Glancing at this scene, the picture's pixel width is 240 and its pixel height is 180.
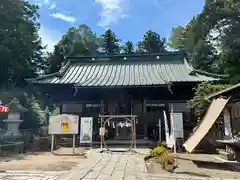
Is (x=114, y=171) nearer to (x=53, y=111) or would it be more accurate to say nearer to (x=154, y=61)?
(x=154, y=61)

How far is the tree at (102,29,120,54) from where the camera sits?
→ 4381 centimetres

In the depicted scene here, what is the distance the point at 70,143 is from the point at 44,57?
1822 centimetres

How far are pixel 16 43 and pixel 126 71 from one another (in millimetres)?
12765

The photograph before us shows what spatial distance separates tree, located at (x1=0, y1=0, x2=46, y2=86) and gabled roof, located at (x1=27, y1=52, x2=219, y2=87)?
7.46m

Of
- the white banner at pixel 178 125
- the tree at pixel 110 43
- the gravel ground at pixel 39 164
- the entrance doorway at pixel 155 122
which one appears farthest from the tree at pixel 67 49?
the gravel ground at pixel 39 164

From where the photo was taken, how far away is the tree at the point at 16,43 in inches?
884

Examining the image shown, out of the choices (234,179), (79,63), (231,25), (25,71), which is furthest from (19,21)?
(234,179)

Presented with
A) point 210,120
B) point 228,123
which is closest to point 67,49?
point 210,120

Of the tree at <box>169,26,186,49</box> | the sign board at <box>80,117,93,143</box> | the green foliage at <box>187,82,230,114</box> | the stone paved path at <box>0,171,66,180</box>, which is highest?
the tree at <box>169,26,186,49</box>

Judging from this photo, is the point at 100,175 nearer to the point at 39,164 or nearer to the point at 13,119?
the point at 39,164

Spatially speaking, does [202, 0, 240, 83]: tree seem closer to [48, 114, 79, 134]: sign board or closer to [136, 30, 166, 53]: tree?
[48, 114, 79, 134]: sign board

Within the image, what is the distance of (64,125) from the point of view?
37.1 ft

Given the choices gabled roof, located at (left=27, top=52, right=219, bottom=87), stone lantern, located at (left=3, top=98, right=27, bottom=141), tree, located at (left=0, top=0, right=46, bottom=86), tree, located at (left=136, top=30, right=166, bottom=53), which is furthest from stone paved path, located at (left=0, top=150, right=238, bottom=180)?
tree, located at (left=136, top=30, right=166, bottom=53)

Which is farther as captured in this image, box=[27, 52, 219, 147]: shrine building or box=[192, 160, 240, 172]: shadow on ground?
box=[27, 52, 219, 147]: shrine building
